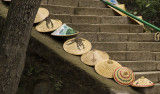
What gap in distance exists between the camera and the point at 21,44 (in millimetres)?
3852

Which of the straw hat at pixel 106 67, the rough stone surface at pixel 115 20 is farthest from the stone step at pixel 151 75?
the rough stone surface at pixel 115 20

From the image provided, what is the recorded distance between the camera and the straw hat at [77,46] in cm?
527

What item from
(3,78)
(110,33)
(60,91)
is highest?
(110,33)

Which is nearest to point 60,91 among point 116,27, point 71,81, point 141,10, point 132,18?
point 71,81

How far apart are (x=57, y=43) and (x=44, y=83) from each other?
33.7 inches

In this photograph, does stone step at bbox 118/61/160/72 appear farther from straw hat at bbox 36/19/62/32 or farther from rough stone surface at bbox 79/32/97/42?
straw hat at bbox 36/19/62/32

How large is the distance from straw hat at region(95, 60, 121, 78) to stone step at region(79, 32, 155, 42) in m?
0.97

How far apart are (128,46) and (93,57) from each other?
105 cm

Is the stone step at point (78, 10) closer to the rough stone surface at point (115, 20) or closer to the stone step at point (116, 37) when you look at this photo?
the rough stone surface at point (115, 20)

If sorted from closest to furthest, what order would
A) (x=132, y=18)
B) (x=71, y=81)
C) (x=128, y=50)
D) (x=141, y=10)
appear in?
(x=71, y=81)
(x=128, y=50)
(x=132, y=18)
(x=141, y=10)

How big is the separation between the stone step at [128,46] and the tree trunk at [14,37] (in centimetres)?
209

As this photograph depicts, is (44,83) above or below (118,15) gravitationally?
below

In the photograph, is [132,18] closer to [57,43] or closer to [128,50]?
[128,50]

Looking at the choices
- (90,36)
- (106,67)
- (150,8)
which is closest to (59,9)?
(90,36)
